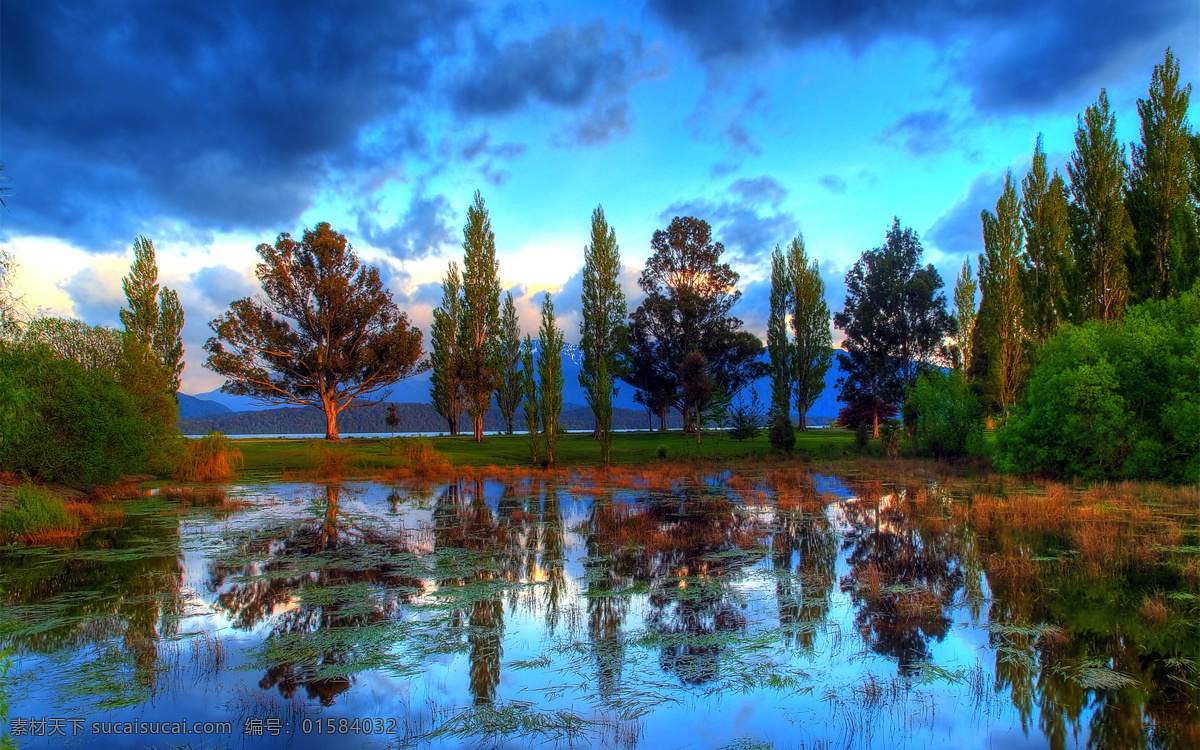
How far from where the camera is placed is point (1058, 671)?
6121mm

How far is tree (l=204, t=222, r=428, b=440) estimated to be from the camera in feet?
141

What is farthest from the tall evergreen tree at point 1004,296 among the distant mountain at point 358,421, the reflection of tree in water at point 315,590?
the distant mountain at point 358,421

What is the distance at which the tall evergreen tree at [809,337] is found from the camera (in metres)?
48.8

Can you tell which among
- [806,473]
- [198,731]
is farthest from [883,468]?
[198,731]

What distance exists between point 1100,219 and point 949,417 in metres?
10.6

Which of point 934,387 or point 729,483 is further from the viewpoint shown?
point 934,387

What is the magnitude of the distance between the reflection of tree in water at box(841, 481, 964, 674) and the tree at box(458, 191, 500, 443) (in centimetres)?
3324

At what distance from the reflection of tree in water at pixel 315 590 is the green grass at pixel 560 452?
16738 millimetres

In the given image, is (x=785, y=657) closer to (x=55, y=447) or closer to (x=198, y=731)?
(x=198, y=731)

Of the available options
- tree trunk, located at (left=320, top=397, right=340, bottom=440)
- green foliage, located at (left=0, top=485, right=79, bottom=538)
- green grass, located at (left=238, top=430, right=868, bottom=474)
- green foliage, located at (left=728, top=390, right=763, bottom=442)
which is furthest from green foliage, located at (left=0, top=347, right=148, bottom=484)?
green foliage, located at (left=728, top=390, right=763, bottom=442)

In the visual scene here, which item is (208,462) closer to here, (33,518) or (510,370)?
(33,518)

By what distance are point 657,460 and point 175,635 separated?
86.5 feet

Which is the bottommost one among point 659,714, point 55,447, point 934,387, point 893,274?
point 659,714

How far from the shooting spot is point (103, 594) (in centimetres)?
911
